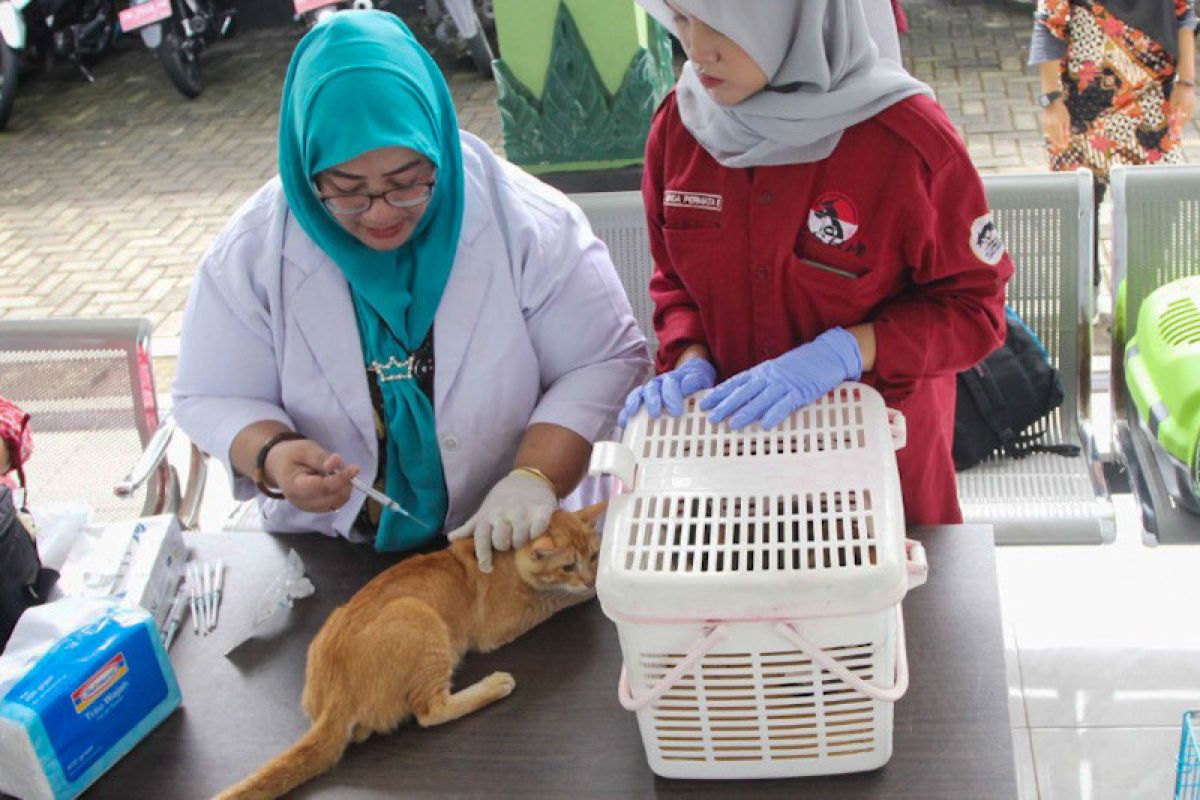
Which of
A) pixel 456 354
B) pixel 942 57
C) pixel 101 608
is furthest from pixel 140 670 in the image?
pixel 942 57

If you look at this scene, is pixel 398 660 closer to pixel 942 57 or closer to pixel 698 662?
pixel 698 662

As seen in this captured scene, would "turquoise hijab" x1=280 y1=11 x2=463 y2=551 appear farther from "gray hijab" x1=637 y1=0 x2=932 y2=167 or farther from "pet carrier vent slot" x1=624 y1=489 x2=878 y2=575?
"pet carrier vent slot" x1=624 y1=489 x2=878 y2=575

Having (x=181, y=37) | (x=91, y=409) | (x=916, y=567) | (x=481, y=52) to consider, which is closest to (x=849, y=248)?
(x=916, y=567)

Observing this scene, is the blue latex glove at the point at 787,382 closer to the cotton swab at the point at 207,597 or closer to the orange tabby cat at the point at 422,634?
the orange tabby cat at the point at 422,634

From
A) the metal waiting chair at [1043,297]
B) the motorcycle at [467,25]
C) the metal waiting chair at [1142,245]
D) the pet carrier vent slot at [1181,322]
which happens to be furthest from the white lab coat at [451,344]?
the motorcycle at [467,25]

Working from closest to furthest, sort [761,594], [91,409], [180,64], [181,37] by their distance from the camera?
[761,594], [91,409], [180,64], [181,37]

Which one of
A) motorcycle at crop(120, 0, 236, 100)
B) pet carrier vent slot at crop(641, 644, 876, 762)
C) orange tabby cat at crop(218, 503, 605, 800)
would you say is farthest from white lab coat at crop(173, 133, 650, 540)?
motorcycle at crop(120, 0, 236, 100)

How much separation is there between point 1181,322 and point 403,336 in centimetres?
160

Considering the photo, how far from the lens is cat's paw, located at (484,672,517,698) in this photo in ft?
5.64

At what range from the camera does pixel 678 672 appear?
1.39 m

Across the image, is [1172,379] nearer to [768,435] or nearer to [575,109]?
[768,435]

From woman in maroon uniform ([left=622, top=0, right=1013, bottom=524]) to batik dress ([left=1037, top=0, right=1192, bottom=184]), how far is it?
2.56 m

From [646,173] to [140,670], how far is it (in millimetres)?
1034

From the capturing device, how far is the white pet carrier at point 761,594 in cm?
135
